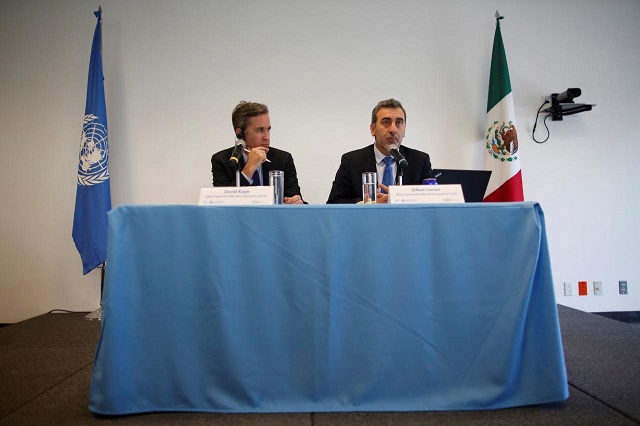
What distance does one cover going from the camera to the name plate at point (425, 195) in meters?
1.36

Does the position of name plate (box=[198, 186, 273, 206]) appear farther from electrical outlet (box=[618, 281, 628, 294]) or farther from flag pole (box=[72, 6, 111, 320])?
electrical outlet (box=[618, 281, 628, 294])

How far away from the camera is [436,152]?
3191mm

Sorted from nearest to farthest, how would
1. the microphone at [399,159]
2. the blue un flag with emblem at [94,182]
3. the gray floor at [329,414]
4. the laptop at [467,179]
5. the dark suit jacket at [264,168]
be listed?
the gray floor at [329,414]
the microphone at [399,159]
the laptop at [467,179]
the dark suit jacket at [264,168]
the blue un flag with emblem at [94,182]

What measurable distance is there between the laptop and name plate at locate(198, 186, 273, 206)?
0.84 meters

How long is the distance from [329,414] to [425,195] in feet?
2.54

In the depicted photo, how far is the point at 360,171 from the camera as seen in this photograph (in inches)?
88.8

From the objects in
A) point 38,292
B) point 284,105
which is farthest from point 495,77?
point 38,292

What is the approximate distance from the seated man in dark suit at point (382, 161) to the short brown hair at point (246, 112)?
0.55 m

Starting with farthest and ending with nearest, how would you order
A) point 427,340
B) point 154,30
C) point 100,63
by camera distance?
point 154,30 < point 100,63 < point 427,340

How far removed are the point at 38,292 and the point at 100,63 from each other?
184cm

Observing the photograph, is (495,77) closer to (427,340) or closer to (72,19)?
(427,340)

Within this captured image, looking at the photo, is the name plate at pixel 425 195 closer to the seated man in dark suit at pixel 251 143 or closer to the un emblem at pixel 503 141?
the seated man in dark suit at pixel 251 143

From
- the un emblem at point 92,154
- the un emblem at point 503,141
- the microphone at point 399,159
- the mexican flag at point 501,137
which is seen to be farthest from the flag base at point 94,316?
the un emblem at point 503,141

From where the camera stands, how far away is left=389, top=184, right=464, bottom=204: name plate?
136 cm
